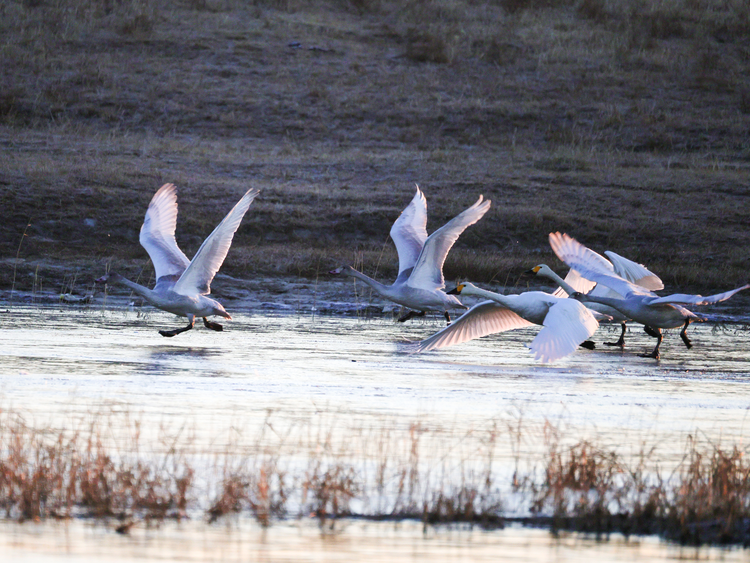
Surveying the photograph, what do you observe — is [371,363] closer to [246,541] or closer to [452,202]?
Answer: [246,541]

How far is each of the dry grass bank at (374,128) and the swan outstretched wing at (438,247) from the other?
17.7 ft

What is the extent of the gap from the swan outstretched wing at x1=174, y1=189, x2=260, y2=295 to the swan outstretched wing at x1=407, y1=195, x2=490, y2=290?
226 cm

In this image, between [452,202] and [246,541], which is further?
[452,202]

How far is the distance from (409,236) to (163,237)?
10.8ft

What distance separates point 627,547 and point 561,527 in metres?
0.36

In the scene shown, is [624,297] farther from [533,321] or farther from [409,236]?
[409,236]

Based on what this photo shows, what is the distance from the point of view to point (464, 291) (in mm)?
12922

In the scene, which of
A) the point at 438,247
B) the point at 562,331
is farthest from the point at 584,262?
the point at 562,331

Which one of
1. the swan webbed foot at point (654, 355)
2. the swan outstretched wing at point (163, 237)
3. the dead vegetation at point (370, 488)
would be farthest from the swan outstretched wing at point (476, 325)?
the dead vegetation at point (370, 488)

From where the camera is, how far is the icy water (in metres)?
5.19

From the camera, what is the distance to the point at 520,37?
4003 centimetres

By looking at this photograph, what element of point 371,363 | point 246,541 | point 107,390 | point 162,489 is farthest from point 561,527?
point 371,363

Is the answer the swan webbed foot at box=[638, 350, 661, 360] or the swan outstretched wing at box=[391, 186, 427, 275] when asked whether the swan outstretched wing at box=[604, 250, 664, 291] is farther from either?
the swan outstretched wing at box=[391, 186, 427, 275]

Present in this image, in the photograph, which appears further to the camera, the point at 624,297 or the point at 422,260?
the point at 422,260
